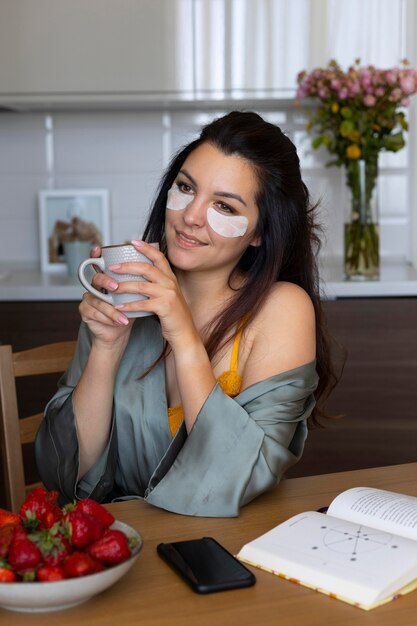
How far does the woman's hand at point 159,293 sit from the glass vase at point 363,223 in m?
1.61

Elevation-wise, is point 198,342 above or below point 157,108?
below

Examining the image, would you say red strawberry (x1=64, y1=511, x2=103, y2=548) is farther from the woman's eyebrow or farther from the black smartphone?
the woman's eyebrow

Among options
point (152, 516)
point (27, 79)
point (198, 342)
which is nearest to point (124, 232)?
point (27, 79)

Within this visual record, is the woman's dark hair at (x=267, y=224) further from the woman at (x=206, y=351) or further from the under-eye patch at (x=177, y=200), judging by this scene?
the under-eye patch at (x=177, y=200)

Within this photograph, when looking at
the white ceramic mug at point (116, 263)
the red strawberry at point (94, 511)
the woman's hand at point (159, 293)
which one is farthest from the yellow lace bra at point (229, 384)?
the red strawberry at point (94, 511)

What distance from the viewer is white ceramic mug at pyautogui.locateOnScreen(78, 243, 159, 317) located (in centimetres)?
129

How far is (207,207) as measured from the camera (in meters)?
1.56

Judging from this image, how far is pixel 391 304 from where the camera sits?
2.82 metres

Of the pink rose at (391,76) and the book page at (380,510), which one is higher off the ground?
the pink rose at (391,76)

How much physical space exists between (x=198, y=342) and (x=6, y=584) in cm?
61

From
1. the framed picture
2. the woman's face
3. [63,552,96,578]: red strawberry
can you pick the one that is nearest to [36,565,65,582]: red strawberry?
[63,552,96,578]: red strawberry

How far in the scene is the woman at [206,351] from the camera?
1351mm

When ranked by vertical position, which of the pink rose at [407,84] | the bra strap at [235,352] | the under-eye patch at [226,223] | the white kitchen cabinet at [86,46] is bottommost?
the bra strap at [235,352]

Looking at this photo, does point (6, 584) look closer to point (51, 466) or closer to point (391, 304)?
point (51, 466)
